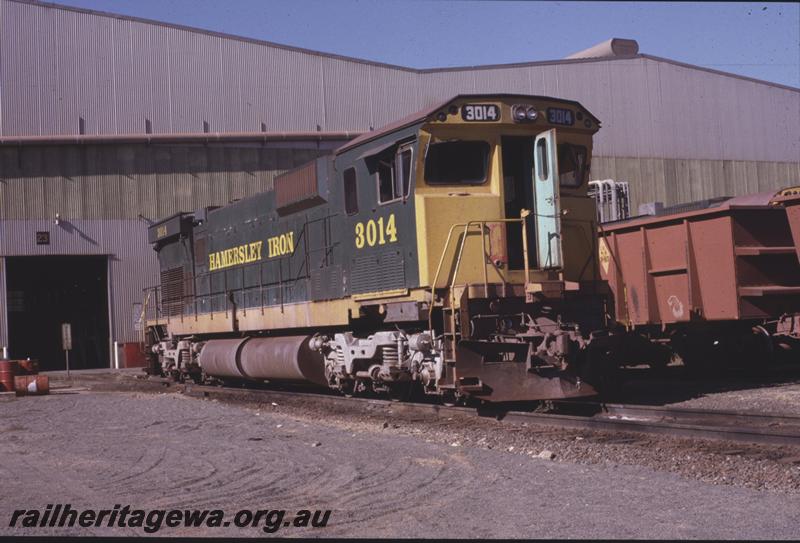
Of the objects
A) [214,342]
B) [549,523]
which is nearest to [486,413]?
[549,523]

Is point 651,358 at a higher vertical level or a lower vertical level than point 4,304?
lower

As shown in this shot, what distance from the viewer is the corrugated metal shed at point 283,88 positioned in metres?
28.9

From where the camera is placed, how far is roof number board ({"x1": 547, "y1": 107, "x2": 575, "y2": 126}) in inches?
427

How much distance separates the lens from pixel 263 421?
11.8 m

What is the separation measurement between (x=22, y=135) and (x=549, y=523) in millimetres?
27129

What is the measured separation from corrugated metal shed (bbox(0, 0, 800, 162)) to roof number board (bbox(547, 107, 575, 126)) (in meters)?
21.1

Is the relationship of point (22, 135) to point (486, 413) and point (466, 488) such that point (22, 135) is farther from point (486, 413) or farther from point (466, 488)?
point (466, 488)

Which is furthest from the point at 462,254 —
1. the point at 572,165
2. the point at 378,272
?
the point at 572,165

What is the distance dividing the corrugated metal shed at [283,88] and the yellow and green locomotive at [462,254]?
18470 mm

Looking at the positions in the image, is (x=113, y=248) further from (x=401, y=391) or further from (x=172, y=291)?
(x=401, y=391)

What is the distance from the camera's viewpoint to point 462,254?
10344 mm

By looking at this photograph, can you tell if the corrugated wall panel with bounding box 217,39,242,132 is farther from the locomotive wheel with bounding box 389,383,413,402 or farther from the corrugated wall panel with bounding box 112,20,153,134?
the locomotive wheel with bounding box 389,383,413,402

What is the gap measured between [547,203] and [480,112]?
1359 millimetres

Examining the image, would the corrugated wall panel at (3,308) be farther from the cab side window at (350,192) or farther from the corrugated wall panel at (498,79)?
the cab side window at (350,192)
